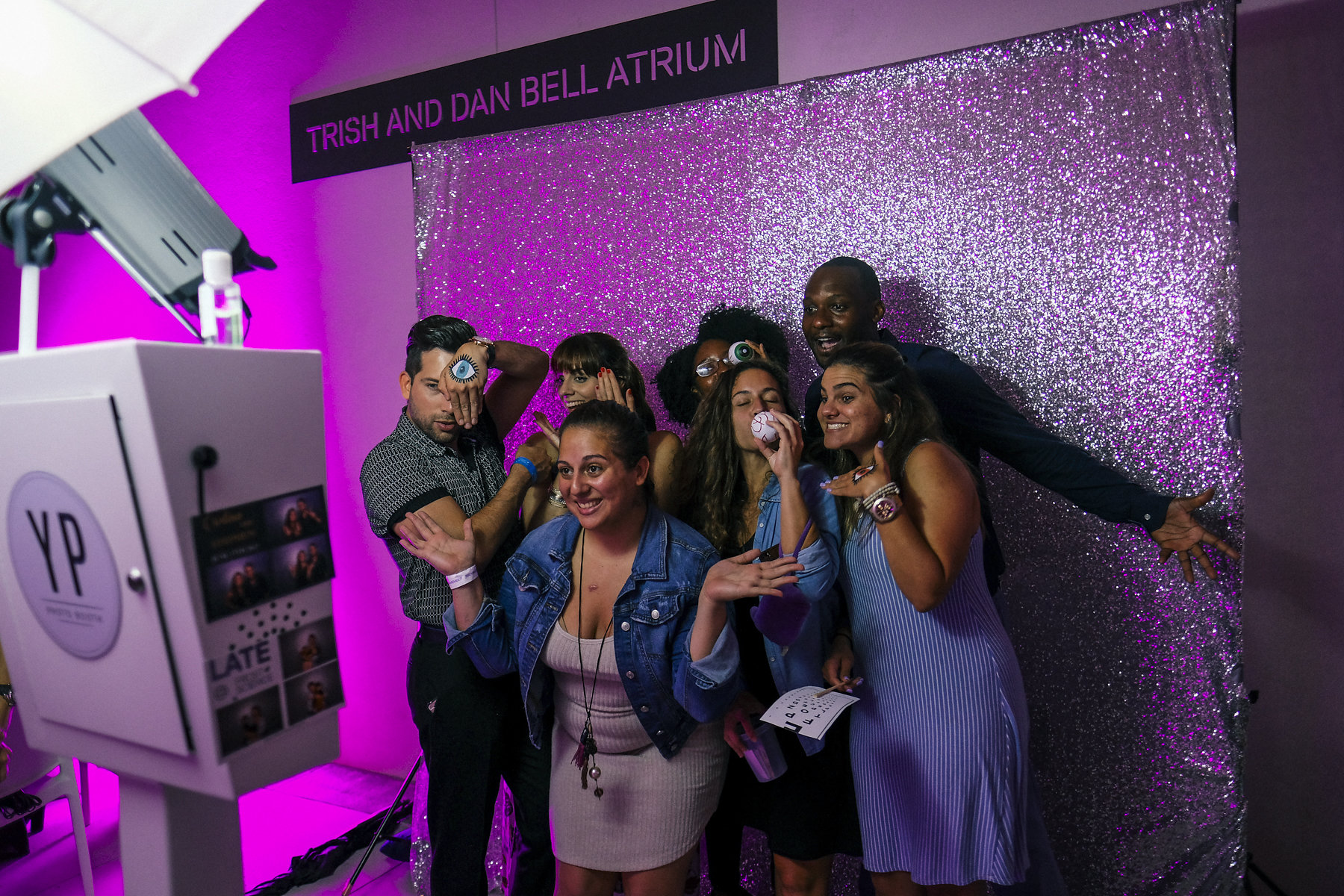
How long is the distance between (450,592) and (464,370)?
0.58 metres

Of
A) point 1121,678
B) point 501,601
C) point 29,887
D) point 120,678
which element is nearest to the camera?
point 120,678

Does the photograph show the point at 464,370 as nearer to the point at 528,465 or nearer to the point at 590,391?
the point at 528,465

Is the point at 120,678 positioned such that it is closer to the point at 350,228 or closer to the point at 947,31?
the point at 947,31

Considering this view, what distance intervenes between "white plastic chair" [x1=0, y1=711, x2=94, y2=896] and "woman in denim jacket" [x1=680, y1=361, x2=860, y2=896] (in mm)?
1989

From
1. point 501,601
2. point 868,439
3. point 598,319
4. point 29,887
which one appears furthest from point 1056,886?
point 29,887

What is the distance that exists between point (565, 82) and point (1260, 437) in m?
2.58

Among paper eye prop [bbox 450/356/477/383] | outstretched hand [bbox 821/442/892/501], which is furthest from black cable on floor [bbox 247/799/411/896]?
outstretched hand [bbox 821/442/892/501]

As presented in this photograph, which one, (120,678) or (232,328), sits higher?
(232,328)

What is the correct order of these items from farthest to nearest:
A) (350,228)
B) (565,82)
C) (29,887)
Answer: (350,228) < (565,82) < (29,887)

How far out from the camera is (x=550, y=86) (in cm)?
328

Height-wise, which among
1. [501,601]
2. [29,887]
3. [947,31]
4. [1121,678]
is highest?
[947,31]

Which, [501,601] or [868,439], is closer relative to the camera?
[868,439]

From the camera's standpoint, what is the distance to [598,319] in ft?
9.80

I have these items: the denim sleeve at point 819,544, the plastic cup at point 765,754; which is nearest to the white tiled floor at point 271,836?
the plastic cup at point 765,754
